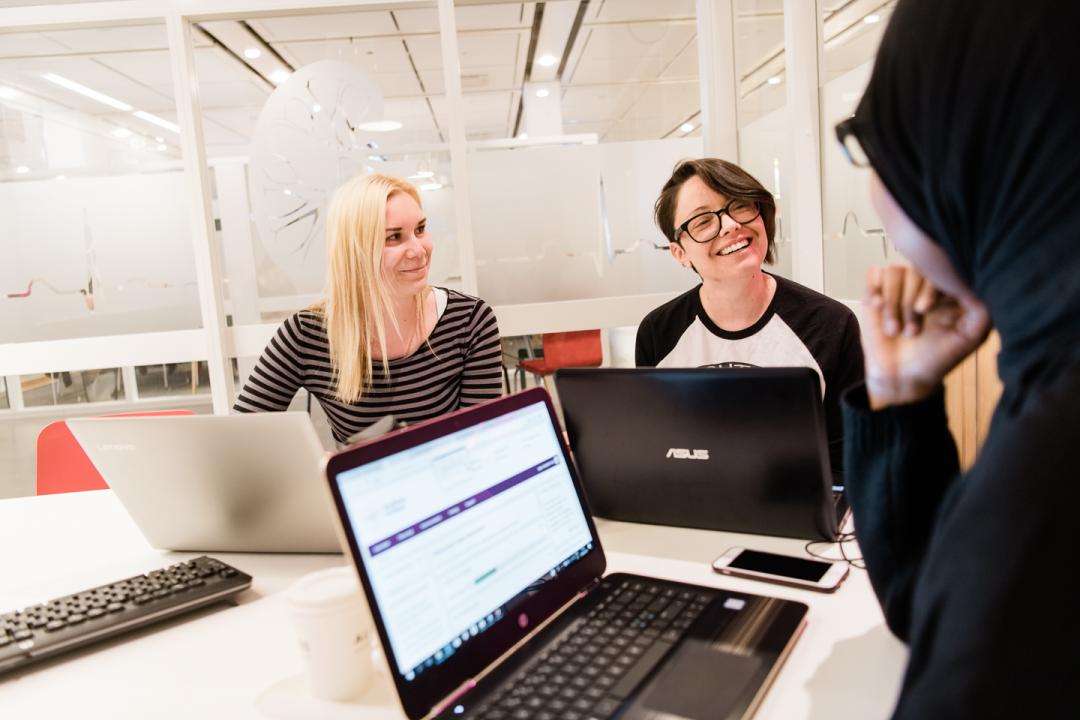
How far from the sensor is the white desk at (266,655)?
0.80m

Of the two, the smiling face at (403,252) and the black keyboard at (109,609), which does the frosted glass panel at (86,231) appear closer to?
the smiling face at (403,252)

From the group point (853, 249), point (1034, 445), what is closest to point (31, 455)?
point (853, 249)

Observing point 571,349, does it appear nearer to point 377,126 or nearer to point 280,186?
point 377,126

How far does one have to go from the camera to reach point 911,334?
30.6 inches

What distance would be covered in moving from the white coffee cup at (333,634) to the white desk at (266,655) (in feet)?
0.08

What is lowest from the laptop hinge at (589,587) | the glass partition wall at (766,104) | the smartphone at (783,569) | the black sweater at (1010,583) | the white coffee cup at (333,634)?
the smartphone at (783,569)

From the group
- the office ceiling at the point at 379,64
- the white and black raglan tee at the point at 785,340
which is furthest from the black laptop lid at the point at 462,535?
the office ceiling at the point at 379,64

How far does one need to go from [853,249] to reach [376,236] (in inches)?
65.6

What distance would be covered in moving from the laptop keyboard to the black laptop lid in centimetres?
5

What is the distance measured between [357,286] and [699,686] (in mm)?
1457

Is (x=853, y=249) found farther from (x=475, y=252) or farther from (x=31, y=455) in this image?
(x=31, y=455)

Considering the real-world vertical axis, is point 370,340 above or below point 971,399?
above

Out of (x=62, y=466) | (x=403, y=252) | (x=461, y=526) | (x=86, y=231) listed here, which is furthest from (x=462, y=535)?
Result: (x=86, y=231)

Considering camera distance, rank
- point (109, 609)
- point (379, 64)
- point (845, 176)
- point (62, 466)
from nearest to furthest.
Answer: point (109, 609) → point (62, 466) → point (845, 176) → point (379, 64)
